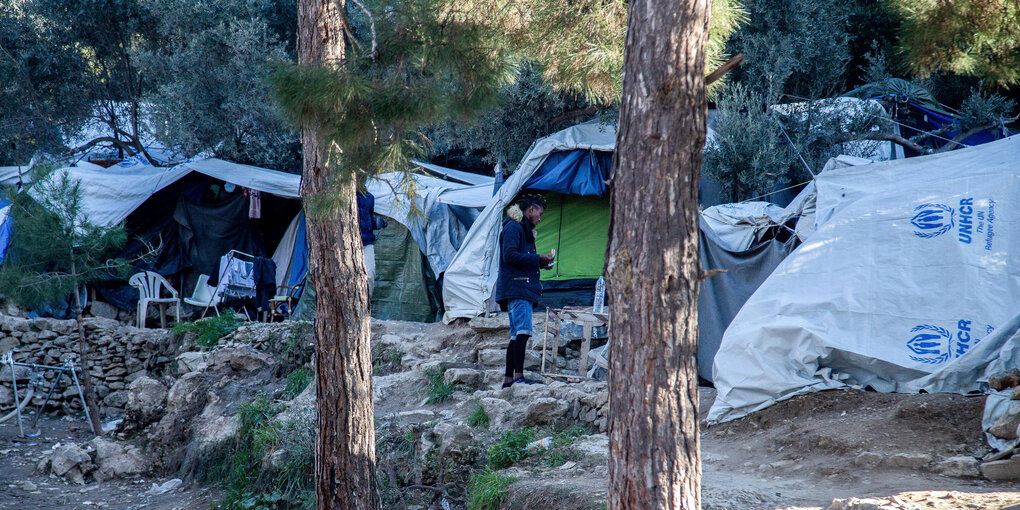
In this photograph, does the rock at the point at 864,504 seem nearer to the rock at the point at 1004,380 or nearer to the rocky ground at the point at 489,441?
the rocky ground at the point at 489,441

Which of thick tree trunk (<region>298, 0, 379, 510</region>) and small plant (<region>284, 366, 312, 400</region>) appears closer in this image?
thick tree trunk (<region>298, 0, 379, 510</region>)

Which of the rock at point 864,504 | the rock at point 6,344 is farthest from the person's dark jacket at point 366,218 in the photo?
the rock at point 6,344

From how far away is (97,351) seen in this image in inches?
450

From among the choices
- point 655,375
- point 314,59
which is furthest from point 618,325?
point 314,59

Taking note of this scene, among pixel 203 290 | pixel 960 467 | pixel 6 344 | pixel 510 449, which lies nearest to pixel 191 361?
pixel 203 290

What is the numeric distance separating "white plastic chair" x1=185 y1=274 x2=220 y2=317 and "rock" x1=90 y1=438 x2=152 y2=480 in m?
3.17

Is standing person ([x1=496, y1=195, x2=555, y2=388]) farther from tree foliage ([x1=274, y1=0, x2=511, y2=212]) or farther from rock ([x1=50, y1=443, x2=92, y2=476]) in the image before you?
rock ([x1=50, y1=443, x2=92, y2=476])

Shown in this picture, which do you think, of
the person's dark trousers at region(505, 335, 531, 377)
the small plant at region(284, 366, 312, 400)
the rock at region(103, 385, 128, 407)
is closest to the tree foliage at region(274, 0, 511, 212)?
the person's dark trousers at region(505, 335, 531, 377)

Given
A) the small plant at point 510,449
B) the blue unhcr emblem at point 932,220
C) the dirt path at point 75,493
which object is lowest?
the dirt path at point 75,493

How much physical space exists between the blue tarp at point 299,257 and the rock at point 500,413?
20.0 ft

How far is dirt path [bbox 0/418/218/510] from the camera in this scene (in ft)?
24.6

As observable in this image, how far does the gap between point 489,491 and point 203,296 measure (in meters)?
8.24

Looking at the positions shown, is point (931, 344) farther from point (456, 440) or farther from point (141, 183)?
point (141, 183)

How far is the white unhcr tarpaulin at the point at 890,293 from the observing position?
533 cm
